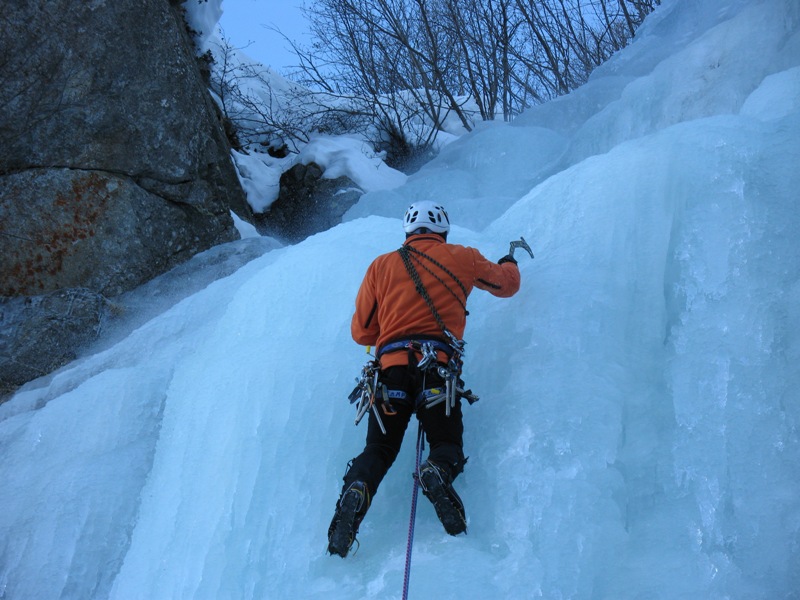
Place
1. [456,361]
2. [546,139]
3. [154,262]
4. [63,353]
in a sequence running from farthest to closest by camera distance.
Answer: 1. [546,139]
2. [154,262]
3. [63,353]
4. [456,361]

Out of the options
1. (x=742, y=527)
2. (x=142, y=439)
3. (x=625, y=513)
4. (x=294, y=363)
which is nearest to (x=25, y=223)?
(x=142, y=439)

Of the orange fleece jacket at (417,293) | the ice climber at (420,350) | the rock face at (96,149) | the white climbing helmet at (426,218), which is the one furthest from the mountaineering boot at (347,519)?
the rock face at (96,149)

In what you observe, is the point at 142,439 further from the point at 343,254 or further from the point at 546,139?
the point at 546,139

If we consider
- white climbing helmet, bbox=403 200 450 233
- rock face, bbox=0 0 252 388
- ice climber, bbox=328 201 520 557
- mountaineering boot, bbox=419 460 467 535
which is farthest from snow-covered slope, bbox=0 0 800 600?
rock face, bbox=0 0 252 388

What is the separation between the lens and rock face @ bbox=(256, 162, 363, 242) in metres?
7.09

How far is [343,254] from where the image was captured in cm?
369

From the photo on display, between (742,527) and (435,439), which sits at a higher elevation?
(435,439)

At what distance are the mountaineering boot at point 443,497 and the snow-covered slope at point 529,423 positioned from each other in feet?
0.26

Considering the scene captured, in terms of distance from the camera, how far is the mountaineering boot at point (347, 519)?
2.12 metres


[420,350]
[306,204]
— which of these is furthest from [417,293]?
[306,204]

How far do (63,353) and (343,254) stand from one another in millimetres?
2340

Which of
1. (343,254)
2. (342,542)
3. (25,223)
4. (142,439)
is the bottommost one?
(342,542)

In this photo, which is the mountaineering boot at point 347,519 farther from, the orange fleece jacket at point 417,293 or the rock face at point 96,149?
the rock face at point 96,149

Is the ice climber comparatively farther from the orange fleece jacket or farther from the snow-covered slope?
the snow-covered slope
